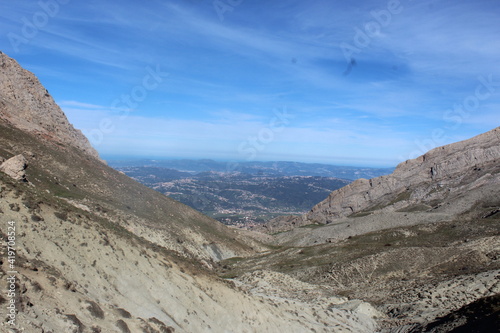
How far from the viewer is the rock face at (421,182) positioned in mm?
123375

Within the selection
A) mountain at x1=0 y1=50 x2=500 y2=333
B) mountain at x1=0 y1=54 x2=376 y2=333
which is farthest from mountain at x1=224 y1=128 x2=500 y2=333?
mountain at x1=0 y1=54 x2=376 y2=333

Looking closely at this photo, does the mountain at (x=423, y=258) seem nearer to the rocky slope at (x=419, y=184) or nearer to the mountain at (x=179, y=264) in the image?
the mountain at (x=179, y=264)

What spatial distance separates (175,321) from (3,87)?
8004 cm

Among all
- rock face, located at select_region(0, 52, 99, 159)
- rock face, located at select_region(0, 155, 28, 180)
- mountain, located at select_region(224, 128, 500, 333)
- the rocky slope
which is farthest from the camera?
the rocky slope

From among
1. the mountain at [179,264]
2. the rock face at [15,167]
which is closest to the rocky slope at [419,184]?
the mountain at [179,264]

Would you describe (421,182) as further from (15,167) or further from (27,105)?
(15,167)

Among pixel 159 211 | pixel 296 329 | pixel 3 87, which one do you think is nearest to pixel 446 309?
pixel 296 329

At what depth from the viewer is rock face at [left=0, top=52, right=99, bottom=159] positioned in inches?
2686

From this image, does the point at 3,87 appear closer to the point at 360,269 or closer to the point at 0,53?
the point at 0,53

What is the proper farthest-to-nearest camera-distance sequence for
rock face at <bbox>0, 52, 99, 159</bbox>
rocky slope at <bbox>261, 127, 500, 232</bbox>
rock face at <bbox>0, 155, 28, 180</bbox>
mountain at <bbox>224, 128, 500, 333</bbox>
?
1. rocky slope at <bbox>261, 127, 500, 232</bbox>
2. rock face at <bbox>0, 52, 99, 159</bbox>
3. rock face at <bbox>0, 155, 28, 180</bbox>
4. mountain at <bbox>224, 128, 500, 333</bbox>

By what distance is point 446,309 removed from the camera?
2909cm

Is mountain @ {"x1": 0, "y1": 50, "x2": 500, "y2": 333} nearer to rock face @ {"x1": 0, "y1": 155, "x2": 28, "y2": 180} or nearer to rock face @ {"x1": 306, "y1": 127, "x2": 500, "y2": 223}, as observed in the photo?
rock face @ {"x1": 0, "y1": 155, "x2": 28, "y2": 180}

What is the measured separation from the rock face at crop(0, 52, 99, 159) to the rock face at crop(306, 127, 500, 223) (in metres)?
102

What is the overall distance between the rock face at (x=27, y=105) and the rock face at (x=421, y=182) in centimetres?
10191
